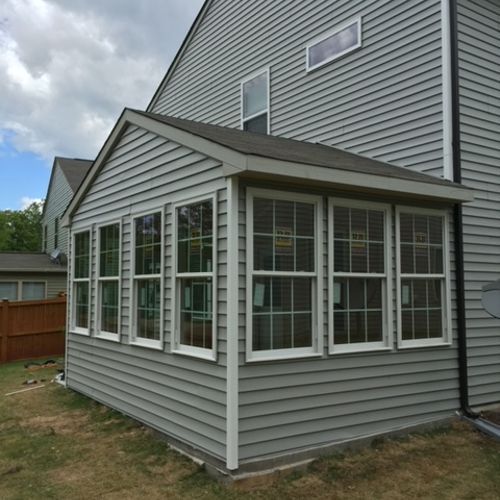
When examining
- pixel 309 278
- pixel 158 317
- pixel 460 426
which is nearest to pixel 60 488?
pixel 158 317

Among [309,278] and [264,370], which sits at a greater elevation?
[309,278]

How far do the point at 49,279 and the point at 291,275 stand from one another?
16.9 m

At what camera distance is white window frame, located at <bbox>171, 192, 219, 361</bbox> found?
15.5 feet

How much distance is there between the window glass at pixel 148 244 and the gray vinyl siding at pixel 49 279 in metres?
13.8

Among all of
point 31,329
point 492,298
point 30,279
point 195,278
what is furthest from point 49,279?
point 492,298

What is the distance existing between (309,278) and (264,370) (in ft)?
3.48

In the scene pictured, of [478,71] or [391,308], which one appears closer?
[391,308]

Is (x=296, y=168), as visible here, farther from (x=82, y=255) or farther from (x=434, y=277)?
(x=82, y=255)

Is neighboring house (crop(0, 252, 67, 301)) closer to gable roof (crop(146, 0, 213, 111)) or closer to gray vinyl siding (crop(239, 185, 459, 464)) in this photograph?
gable roof (crop(146, 0, 213, 111))

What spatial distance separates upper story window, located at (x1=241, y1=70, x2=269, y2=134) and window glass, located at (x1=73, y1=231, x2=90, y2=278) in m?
3.91

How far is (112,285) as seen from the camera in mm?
7242

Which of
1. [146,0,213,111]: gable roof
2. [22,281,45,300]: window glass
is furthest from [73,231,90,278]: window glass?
[22,281,45,300]: window glass

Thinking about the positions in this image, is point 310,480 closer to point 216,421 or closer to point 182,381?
point 216,421

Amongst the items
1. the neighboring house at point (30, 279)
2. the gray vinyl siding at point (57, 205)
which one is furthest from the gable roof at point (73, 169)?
the neighboring house at point (30, 279)
